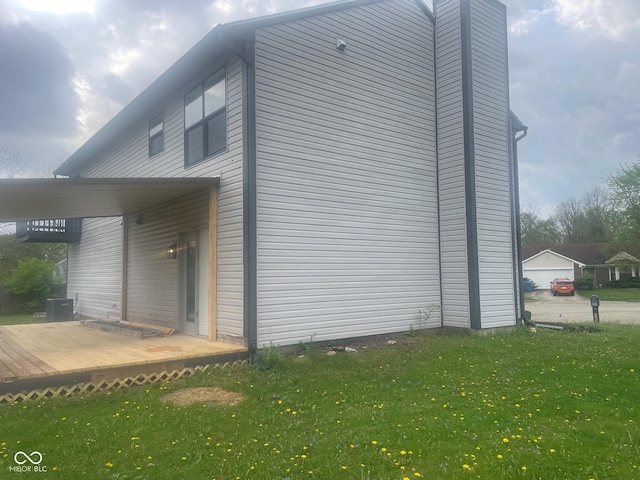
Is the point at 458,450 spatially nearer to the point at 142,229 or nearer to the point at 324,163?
the point at 324,163

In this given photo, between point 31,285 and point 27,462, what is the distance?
19588 mm

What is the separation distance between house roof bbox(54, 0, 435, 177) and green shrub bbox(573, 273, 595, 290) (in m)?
32.7

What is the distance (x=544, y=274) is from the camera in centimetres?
4166

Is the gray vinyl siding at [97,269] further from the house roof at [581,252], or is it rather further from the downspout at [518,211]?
the house roof at [581,252]

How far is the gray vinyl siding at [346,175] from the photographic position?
7.89 metres

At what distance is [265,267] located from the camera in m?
7.62

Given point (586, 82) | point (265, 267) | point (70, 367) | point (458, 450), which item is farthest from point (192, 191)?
point (586, 82)

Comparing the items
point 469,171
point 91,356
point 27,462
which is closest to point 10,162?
point 91,356

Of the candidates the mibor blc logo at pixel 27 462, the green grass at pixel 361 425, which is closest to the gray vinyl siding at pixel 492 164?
the green grass at pixel 361 425

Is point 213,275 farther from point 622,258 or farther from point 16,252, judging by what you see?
point 622,258

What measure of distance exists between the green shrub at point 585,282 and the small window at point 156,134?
3598 centimetres

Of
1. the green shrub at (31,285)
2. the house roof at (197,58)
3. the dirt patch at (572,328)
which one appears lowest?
the dirt patch at (572,328)

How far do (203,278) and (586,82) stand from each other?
76.5 feet

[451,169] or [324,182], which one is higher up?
[451,169]
